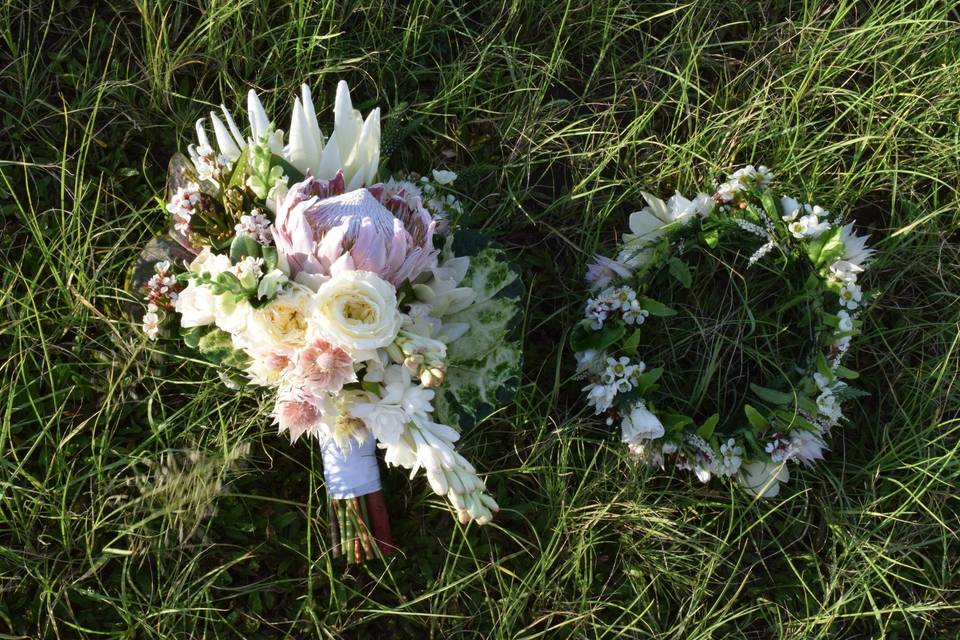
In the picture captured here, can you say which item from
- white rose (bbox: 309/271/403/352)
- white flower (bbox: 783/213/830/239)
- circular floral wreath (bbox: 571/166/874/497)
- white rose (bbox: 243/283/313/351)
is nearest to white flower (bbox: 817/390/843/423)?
circular floral wreath (bbox: 571/166/874/497)

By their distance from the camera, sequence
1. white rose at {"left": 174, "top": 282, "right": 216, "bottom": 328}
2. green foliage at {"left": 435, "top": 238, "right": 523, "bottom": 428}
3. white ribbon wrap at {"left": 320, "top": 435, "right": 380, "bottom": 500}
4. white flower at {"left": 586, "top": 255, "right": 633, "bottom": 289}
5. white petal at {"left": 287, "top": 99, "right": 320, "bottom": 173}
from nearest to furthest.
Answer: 1. white rose at {"left": 174, "top": 282, "right": 216, "bottom": 328}
2. white petal at {"left": 287, "top": 99, "right": 320, "bottom": 173}
3. green foliage at {"left": 435, "top": 238, "right": 523, "bottom": 428}
4. white ribbon wrap at {"left": 320, "top": 435, "right": 380, "bottom": 500}
5. white flower at {"left": 586, "top": 255, "right": 633, "bottom": 289}

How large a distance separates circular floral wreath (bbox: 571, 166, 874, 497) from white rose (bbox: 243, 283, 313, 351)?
2.63 ft

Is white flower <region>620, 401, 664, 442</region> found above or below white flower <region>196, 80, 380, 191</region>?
below

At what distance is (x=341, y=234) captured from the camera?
4.63ft

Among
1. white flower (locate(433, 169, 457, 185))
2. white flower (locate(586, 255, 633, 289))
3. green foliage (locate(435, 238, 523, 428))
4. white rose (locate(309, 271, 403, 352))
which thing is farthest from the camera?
white flower (locate(586, 255, 633, 289))

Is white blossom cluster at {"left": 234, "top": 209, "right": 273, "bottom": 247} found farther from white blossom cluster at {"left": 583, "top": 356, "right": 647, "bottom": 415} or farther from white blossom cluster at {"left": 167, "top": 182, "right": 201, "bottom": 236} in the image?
white blossom cluster at {"left": 583, "top": 356, "right": 647, "bottom": 415}

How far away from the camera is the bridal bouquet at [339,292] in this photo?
1427mm

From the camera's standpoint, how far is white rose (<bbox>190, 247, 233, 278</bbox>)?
4.81ft

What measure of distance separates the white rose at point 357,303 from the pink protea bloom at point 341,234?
2.2 inches

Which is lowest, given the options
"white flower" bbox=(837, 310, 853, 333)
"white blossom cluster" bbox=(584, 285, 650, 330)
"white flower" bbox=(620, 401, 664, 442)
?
"white flower" bbox=(620, 401, 664, 442)

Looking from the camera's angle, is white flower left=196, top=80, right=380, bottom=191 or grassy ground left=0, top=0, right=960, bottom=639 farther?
grassy ground left=0, top=0, right=960, bottom=639

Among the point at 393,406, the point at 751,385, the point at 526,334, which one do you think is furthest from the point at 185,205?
the point at 751,385

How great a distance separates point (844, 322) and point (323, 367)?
1.26m

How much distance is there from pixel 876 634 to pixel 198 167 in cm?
195
